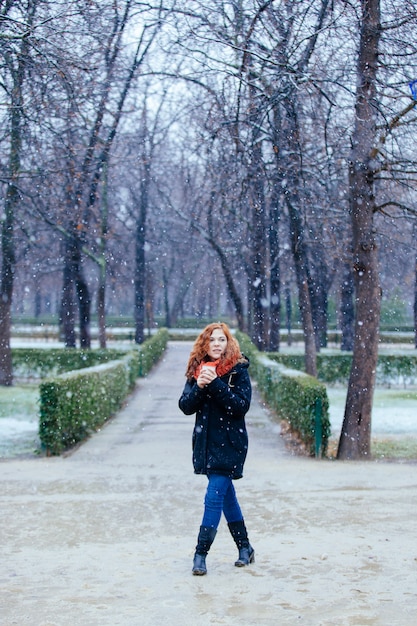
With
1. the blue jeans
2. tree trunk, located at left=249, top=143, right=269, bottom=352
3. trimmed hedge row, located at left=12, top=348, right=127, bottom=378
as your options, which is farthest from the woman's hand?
trimmed hedge row, located at left=12, top=348, right=127, bottom=378

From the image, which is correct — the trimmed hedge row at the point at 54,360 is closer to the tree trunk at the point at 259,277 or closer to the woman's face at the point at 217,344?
the tree trunk at the point at 259,277

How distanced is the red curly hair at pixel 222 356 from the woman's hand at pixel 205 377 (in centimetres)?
15

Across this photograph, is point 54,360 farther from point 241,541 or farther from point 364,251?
point 241,541

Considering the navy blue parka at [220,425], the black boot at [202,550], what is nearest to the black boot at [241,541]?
the black boot at [202,550]

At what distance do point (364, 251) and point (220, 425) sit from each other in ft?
25.0

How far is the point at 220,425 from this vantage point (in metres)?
5.46

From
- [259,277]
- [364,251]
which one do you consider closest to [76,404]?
[364,251]

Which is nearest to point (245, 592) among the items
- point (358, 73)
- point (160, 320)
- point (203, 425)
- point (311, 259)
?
point (203, 425)

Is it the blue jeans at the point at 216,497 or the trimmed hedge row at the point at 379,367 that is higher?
the blue jeans at the point at 216,497

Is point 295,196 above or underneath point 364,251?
above

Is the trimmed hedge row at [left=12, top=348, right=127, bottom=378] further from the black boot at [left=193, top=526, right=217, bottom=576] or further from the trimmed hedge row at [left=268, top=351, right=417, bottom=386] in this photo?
the black boot at [left=193, top=526, right=217, bottom=576]

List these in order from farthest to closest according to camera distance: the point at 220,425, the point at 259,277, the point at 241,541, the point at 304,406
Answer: the point at 259,277, the point at 304,406, the point at 241,541, the point at 220,425

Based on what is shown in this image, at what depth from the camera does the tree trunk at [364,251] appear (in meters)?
12.2

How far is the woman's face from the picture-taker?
5523 millimetres
